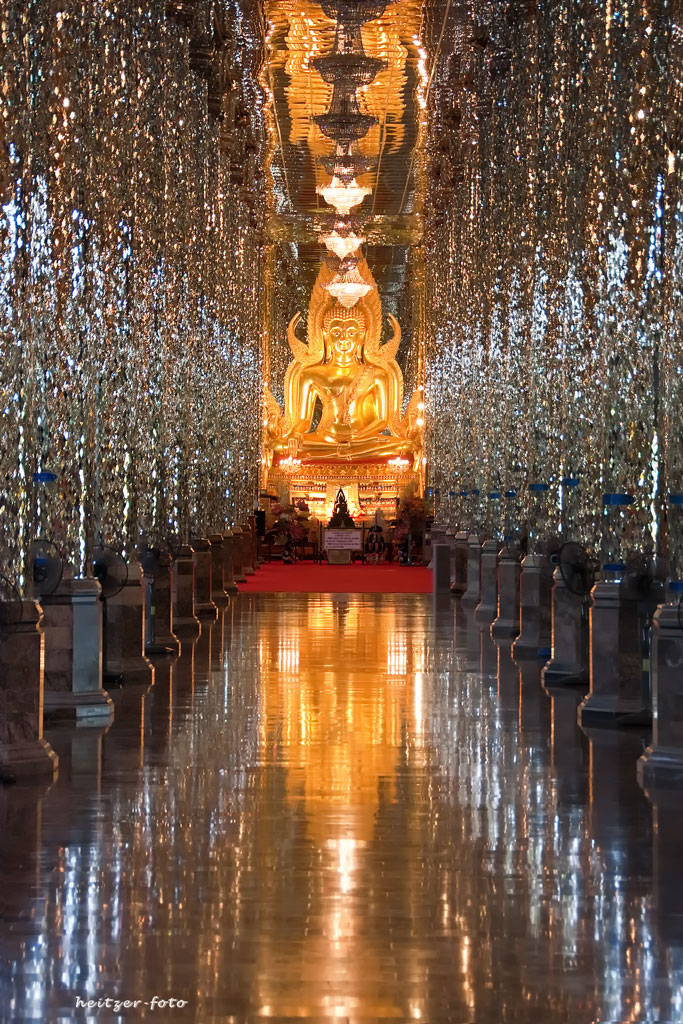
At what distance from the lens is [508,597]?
52.7 feet

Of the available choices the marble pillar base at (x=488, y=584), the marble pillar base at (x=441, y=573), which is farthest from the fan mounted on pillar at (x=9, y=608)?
the marble pillar base at (x=441, y=573)

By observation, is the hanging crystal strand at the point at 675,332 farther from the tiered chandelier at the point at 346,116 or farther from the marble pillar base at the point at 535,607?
the tiered chandelier at the point at 346,116

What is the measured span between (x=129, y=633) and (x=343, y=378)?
28.7m

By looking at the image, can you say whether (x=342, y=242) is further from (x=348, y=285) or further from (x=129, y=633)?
(x=129, y=633)

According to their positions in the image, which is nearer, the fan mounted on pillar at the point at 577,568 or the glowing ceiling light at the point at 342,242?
the fan mounted on pillar at the point at 577,568

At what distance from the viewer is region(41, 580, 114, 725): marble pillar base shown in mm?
9836

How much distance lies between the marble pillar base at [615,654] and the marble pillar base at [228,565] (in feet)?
42.0

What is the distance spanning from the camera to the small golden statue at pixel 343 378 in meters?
40.0

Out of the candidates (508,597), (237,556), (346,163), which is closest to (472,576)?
(508,597)

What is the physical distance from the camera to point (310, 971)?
4.64 metres

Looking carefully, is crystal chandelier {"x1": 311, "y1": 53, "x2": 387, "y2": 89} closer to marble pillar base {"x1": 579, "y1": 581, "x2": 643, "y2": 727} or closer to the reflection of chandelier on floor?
the reflection of chandelier on floor

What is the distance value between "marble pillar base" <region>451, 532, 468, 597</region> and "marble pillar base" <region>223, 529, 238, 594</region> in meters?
3.36

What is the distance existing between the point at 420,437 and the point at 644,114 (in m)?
28.5

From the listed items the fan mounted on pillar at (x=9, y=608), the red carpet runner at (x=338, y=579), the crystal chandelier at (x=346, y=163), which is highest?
the crystal chandelier at (x=346, y=163)
